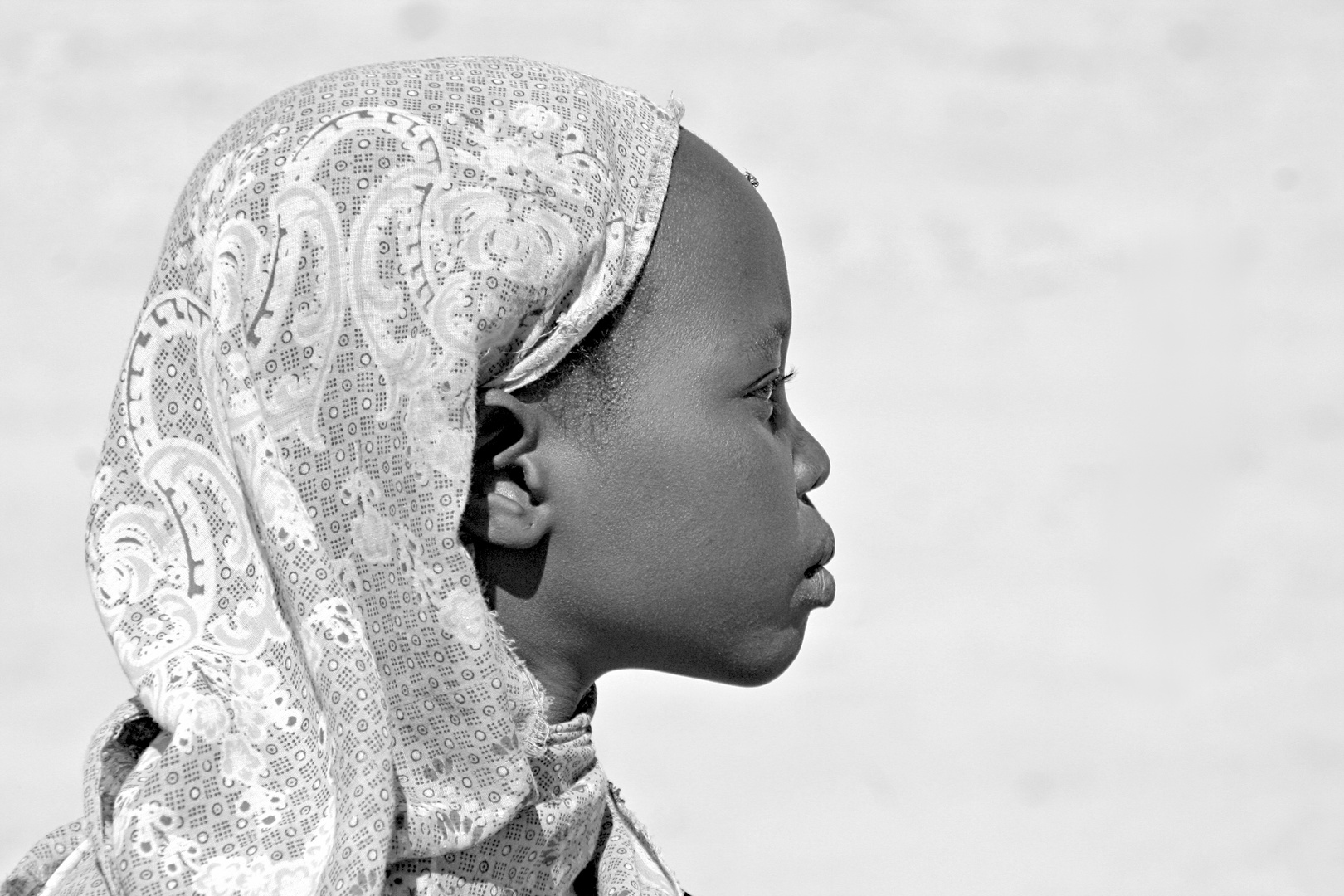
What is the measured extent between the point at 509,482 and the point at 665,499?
153 mm

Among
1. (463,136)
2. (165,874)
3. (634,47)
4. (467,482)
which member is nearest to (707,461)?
(467,482)

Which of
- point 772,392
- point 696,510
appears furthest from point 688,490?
point 772,392

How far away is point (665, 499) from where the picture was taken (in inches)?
69.8

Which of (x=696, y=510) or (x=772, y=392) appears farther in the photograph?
(x=772, y=392)

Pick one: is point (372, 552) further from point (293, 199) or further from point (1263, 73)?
point (1263, 73)

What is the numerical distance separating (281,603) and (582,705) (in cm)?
38

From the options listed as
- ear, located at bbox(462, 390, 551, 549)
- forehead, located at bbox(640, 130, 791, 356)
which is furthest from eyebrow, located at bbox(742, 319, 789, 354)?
ear, located at bbox(462, 390, 551, 549)

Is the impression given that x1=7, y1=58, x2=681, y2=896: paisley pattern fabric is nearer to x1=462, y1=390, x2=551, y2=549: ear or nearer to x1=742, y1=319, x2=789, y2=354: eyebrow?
x1=462, y1=390, x2=551, y2=549: ear

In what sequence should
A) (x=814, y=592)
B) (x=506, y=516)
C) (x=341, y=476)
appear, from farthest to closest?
(x=814, y=592) → (x=506, y=516) → (x=341, y=476)

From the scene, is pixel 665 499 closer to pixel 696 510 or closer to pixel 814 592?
pixel 696 510

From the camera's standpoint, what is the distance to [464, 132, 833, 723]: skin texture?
1769 millimetres

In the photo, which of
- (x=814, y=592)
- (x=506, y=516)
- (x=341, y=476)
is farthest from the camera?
(x=814, y=592)

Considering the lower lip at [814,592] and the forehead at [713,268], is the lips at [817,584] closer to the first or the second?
the lower lip at [814,592]

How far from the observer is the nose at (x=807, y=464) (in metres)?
1.89
